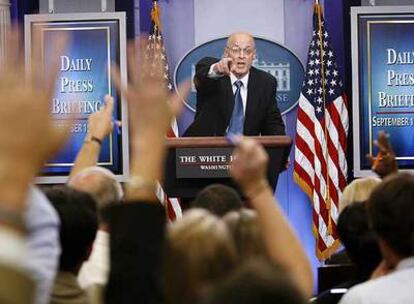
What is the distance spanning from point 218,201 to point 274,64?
7.00 metres

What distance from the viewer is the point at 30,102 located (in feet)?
3.70

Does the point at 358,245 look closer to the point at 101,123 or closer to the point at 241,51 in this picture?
the point at 101,123

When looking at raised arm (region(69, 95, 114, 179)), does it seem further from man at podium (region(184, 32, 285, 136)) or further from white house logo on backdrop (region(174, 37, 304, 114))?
white house logo on backdrop (region(174, 37, 304, 114))

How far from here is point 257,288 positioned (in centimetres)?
112

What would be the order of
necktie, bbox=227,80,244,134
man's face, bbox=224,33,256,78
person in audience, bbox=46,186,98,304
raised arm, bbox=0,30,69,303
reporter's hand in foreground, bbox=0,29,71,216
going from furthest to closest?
1. man's face, bbox=224,33,256,78
2. necktie, bbox=227,80,244,134
3. person in audience, bbox=46,186,98,304
4. reporter's hand in foreground, bbox=0,29,71,216
5. raised arm, bbox=0,30,69,303

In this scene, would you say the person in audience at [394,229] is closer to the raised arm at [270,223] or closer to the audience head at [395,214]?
the audience head at [395,214]

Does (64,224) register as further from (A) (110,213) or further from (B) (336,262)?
(B) (336,262)

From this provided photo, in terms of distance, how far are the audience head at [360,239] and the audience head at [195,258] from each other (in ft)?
3.47

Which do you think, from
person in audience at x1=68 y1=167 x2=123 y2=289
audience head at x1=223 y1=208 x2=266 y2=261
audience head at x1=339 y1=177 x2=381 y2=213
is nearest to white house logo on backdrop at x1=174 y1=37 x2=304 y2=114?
audience head at x1=339 y1=177 x2=381 y2=213

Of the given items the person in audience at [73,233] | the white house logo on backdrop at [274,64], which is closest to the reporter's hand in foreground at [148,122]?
the person in audience at [73,233]

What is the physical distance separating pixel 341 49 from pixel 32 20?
2887 millimetres

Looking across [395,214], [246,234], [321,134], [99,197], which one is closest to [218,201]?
[99,197]

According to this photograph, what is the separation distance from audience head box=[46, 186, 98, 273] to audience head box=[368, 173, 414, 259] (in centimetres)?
61

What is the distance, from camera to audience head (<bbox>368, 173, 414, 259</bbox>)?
209 centimetres
